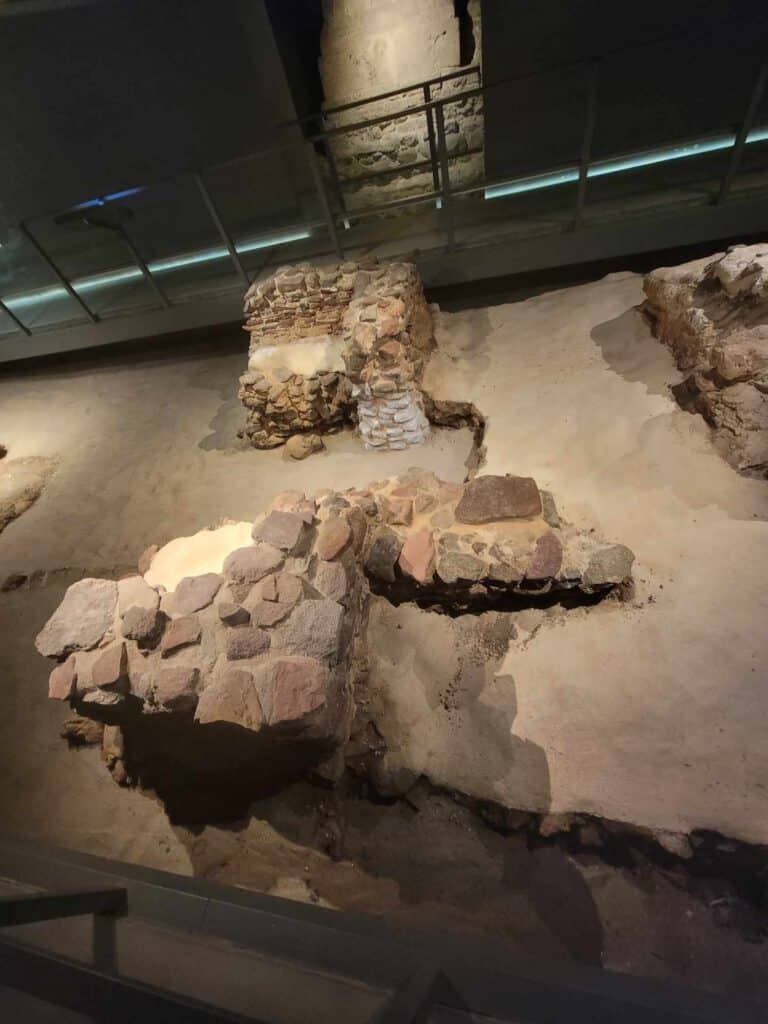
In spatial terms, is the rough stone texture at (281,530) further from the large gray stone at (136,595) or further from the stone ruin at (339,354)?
the stone ruin at (339,354)

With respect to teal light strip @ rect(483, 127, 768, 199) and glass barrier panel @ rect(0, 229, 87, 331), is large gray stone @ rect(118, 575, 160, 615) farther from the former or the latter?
glass barrier panel @ rect(0, 229, 87, 331)

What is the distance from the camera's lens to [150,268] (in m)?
6.60

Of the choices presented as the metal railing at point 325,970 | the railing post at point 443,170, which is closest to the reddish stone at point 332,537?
the metal railing at point 325,970

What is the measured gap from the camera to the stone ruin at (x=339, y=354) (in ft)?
12.8

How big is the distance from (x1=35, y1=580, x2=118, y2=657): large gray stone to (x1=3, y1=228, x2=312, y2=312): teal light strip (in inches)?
207

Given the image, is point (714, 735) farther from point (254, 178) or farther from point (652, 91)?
point (254, 178)

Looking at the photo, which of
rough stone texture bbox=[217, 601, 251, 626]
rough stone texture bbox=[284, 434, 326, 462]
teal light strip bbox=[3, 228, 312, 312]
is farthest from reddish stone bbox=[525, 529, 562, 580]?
teal light strip bbox=[3, 228, 312, 312]

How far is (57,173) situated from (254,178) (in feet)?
7.81

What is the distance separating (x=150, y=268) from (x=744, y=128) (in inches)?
267

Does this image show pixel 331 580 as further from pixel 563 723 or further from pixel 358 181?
pixel 358 181

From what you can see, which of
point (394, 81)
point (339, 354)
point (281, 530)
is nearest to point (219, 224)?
point (339, 354)

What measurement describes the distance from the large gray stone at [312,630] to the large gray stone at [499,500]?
97 centimetres

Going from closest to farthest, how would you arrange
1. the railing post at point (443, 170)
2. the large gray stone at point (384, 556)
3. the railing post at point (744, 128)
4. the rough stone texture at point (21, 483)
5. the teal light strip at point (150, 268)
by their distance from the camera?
the large gray stone at point (384, 556)
the railing post at point (744, 128)
the railing post at point (443, 170)
the rough stone texture at point (21, 483)
the teal light strip at point (150, 268)

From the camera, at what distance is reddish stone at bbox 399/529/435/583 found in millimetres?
2447
